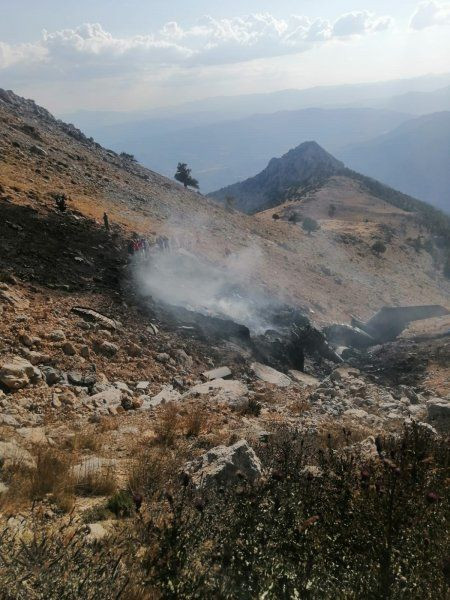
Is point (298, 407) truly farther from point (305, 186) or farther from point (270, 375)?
point (305, 186)

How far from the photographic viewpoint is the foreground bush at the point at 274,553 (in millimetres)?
2379

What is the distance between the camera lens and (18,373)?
6.96 m

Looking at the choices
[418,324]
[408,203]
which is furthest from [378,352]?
[408,203]

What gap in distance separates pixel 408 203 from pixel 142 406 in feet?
244

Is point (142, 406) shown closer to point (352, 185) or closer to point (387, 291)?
point (387, 291)

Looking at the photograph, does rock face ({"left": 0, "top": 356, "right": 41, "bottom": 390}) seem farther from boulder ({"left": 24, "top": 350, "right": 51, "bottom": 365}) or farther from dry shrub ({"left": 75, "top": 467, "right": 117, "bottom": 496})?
dry shrub ({"left": 75, "top": 467, "right": 117, "bottom": 496})

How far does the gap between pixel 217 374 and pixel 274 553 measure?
Result: 7.74 m

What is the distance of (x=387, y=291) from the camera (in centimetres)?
3122

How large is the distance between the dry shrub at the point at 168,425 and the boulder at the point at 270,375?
4057 millimetres

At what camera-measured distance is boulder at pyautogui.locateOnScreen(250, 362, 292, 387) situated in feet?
36.3

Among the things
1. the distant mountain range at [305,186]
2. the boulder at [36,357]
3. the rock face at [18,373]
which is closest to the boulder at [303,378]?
the boulder at [36,357]

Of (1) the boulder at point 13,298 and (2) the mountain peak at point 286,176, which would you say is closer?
(1) the boulder at point 13,298

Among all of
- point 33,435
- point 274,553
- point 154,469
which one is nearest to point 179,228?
point 33,435

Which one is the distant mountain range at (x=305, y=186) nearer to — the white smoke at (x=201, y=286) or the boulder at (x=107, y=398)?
the white smoke at (x=201, y=286)
